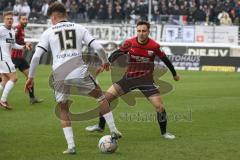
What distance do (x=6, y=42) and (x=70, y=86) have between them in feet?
21.9

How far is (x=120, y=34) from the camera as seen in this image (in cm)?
3628

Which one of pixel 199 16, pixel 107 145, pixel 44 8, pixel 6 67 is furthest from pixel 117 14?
pixel 107 145

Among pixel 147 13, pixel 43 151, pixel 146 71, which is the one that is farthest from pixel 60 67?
pixel 147 13

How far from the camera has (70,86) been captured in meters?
10.1

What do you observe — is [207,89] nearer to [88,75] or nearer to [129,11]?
[88,75]

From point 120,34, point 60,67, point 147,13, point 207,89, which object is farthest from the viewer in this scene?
point 147,13

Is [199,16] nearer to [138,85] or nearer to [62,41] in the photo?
[138,85]

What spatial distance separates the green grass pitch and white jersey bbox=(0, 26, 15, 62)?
1.39 metres

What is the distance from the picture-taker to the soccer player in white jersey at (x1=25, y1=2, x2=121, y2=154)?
986 cm

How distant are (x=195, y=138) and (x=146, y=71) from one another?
5.28 ft

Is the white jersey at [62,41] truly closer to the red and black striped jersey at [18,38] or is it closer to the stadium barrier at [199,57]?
the red and black striped jersey at [18,38]

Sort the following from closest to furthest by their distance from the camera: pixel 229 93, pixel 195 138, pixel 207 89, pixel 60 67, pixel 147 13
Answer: pixel 60 67 < pixel 195 138 < pixel 229 93 < pixel 207 89 < pixel 147 13

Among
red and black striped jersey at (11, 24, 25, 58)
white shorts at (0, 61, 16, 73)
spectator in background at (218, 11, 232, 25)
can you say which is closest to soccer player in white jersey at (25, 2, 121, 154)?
white shorts at (0, 61, 16, 73)

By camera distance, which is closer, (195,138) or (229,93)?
(195,138)
